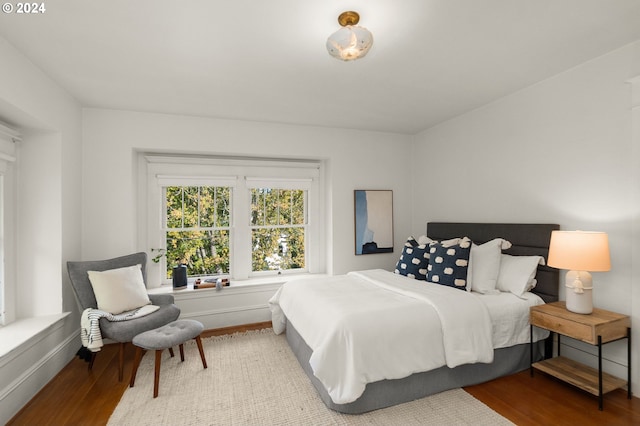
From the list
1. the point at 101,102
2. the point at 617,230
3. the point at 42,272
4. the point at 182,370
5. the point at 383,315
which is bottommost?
the point at 182,370

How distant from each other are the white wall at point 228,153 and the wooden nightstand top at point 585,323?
2.30 metres

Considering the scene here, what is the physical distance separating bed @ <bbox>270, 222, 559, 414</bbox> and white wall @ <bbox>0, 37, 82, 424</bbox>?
210 cm

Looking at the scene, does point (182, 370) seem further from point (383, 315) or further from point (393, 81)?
point (393, 81)

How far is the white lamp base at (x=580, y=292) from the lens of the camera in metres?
2.30

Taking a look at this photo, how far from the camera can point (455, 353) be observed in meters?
2.25

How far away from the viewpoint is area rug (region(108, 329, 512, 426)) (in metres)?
2.08

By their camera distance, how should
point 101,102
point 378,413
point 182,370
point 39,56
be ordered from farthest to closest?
point 101,102
point 182,370
point 39,56
point 378,413

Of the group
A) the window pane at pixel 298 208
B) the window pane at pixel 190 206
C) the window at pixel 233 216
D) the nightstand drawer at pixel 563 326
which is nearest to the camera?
the nightstand drawer at pixel 563 326

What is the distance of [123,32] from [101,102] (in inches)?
62.3

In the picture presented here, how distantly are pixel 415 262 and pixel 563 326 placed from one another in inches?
54.5

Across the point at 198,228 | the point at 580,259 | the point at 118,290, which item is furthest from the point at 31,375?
the point at 580,259

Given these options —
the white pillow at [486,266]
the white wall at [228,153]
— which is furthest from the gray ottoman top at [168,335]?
the white pillow at [486,266]

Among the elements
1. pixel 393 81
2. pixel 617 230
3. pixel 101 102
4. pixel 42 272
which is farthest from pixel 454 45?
pixel 42 272

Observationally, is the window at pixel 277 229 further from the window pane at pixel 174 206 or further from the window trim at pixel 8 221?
the window trim at pixel 8 221
